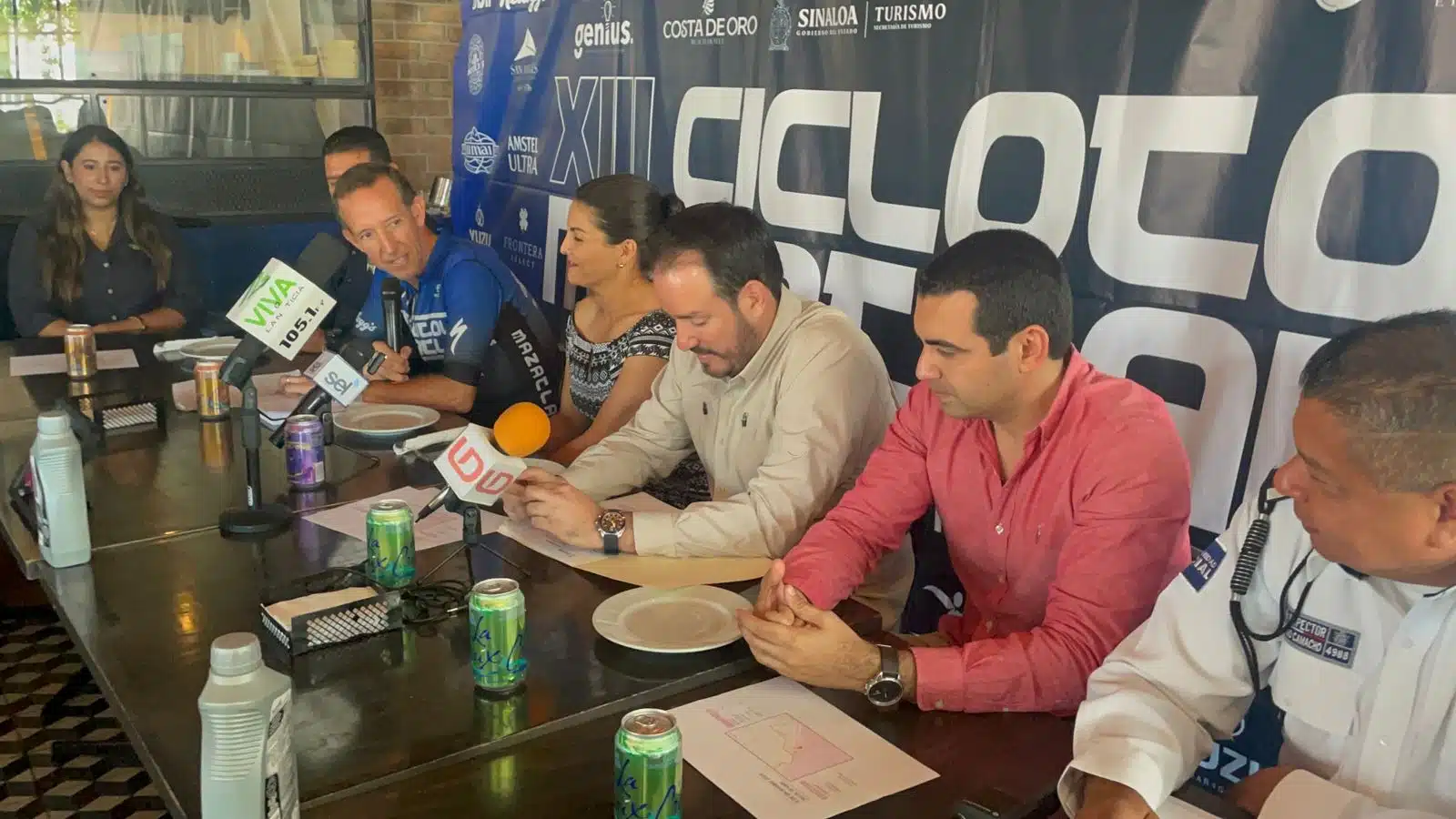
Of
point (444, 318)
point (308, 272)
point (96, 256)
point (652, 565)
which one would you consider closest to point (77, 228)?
point (96, 256)

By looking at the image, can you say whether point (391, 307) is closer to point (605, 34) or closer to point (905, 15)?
point (605, 34)

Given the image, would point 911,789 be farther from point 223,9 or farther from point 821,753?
point 223,9

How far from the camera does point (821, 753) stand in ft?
4.25

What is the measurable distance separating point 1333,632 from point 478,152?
4.13 m

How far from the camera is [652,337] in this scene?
2.61 meters

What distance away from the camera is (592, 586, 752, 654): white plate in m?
1.52

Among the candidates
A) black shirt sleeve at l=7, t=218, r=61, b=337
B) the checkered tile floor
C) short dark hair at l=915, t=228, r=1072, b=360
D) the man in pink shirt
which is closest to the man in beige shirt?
the man in pink shirt

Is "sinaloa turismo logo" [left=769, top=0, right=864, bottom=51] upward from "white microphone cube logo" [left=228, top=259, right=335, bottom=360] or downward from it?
upward

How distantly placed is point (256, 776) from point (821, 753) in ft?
2.02

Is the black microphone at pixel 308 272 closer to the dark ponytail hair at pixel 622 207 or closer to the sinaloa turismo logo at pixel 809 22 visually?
the dark ponytail hair at pixel 622 207

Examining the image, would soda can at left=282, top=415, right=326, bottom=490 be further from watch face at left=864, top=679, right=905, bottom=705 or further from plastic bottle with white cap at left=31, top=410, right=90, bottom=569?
watch face at left=864, top=679, right=905, bottom=705

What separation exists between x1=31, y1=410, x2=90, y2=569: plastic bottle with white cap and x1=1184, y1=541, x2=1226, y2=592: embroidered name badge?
5.41ft

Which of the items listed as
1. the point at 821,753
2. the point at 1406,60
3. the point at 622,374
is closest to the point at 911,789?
the point at 821,753

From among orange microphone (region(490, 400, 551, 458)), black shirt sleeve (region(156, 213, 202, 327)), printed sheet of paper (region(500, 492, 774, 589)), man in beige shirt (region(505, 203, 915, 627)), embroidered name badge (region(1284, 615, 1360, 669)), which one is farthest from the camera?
black shirt sleeve (region(156, 213, 202, 327))
